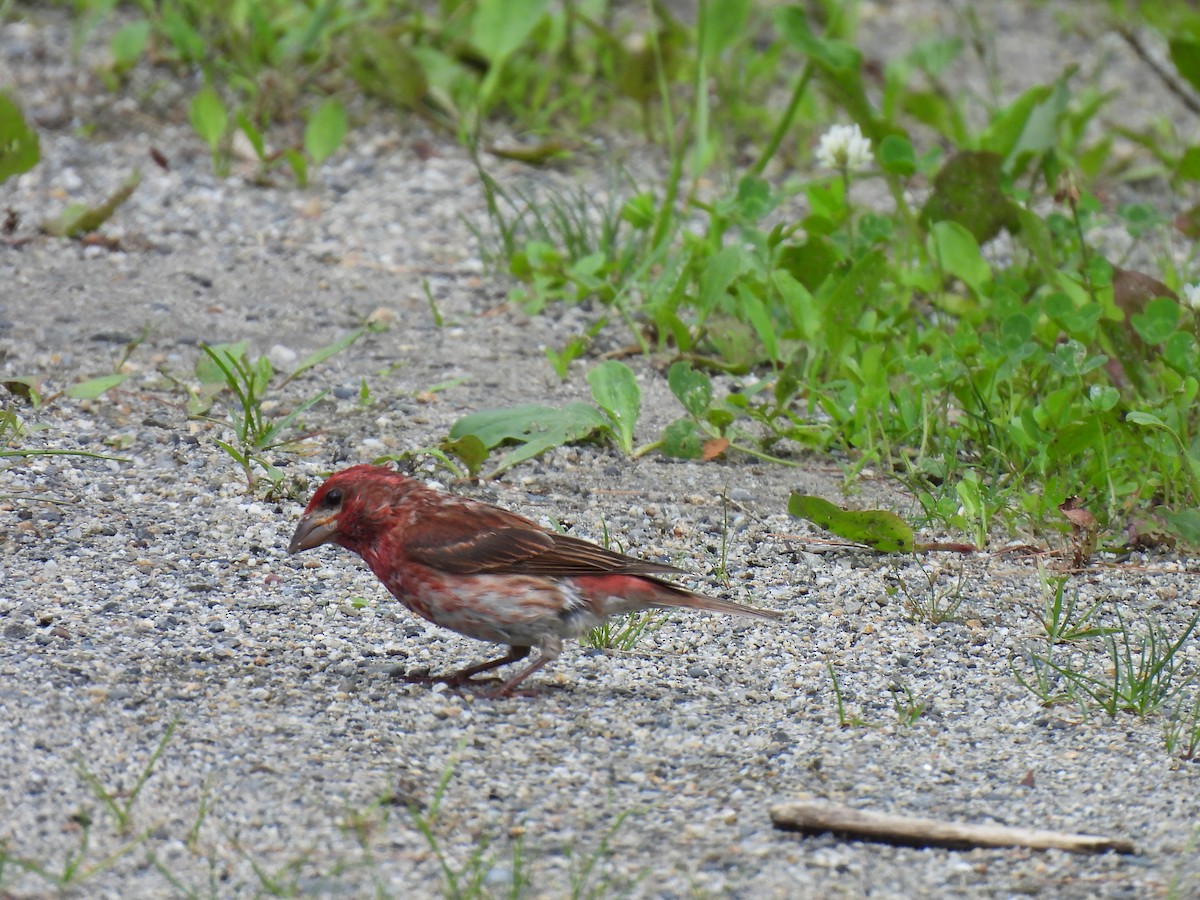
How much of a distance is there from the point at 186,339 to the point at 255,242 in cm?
114

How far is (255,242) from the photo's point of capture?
7066mm

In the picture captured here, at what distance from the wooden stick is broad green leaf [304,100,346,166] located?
5065mm

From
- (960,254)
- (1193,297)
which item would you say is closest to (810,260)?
(960,254)

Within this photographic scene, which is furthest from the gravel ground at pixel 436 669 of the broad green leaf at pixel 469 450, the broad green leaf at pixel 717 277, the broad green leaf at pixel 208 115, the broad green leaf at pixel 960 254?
the broad green leaf at pixel 960 254

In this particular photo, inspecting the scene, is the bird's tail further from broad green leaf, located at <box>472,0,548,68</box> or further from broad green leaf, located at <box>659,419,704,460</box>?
broad green leaf, located at <box>472,0,548,68</box>

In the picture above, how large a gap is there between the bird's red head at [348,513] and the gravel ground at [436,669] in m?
0.23

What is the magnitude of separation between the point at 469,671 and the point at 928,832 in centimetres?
134

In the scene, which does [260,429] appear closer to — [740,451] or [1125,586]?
[740,451]

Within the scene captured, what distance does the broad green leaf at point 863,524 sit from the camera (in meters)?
4.75

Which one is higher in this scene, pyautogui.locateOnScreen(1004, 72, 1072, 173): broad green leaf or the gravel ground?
pyautogui.locateOnScreen(1004, 72, 1072, 173): broad green leaf

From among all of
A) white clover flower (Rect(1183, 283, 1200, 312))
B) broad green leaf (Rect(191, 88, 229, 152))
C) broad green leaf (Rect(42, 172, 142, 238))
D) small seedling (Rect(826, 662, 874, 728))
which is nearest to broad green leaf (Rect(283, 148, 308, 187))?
broad green leaf (Rect(191, 88, 229, 152))

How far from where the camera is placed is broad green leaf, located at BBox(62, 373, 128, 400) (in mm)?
5371

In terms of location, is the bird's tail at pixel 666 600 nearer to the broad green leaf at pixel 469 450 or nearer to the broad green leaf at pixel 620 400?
the broad green leaf at pixel 469 450

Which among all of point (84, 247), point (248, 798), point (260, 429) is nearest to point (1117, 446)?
point (260, 429)
